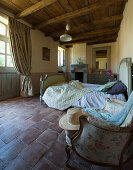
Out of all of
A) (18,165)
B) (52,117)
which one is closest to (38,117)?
(52,117)

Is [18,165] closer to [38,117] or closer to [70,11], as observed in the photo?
[38,117]

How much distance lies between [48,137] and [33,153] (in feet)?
0.98

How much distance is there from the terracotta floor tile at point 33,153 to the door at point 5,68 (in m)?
2.51

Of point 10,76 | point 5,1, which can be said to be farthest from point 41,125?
point 5,1

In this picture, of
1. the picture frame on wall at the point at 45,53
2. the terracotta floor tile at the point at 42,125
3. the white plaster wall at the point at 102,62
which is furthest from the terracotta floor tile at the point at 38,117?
the white plaster wall at the point at 102,62

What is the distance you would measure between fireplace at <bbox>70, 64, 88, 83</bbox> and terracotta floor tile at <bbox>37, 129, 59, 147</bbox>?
4.56 metres

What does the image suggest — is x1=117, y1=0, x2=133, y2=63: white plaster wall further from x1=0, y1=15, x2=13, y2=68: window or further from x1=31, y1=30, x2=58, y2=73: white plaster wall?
x1=0, y1=15, x2=13, y2=68: window

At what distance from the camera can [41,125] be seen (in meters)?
1.59

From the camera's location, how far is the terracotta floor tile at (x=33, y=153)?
940 millimetres

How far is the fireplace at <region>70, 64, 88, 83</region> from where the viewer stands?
550 cm

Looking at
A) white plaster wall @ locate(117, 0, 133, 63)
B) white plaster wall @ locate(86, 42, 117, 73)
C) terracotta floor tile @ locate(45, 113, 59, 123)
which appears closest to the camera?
terracotta floor tile @ locate(45, 113, 59, 123)

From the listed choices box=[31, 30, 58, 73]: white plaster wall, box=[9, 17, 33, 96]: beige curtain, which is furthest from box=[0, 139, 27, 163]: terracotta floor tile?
box=[31, 30, 58, 73]: white plaster wall

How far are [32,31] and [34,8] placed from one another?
126 cm

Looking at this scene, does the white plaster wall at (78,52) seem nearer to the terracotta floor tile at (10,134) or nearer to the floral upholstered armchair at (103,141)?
the terracotta floor tile at (10,134)
